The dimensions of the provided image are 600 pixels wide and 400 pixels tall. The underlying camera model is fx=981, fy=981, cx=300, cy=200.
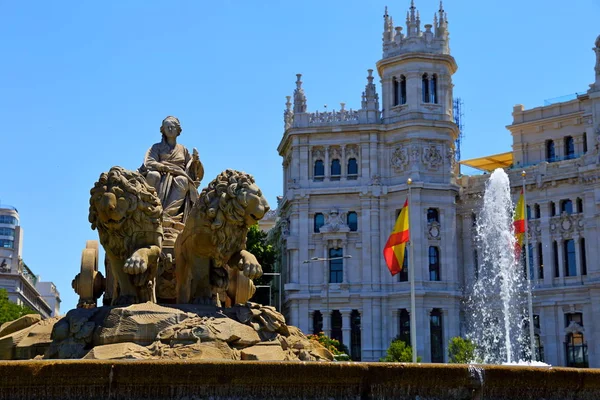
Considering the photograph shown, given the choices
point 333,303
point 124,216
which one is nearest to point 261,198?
point 124,216

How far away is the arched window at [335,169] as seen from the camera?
240 ft

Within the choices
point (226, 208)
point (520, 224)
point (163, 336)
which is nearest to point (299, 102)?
point (520, 224)

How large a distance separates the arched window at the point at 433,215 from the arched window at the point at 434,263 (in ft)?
6.48

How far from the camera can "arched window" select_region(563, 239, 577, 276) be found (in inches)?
2675

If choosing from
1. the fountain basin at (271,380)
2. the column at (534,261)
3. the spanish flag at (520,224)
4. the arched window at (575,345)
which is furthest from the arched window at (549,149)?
the fountain basin at (271,380)

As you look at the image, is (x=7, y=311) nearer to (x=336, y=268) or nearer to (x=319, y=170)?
(x=336, y=268)

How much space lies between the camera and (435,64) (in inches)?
2849

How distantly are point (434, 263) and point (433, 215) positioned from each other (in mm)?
3501

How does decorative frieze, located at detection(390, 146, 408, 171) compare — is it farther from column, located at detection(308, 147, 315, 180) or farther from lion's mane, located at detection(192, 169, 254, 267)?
lion's mane, located at detection(192, 169, 254, 267)

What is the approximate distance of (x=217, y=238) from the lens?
1256 cm

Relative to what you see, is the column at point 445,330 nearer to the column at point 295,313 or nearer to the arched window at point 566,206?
the column at point 295,313

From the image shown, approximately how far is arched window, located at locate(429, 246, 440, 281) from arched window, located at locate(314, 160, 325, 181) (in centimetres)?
977

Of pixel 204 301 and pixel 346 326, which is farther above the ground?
pixel 346 326

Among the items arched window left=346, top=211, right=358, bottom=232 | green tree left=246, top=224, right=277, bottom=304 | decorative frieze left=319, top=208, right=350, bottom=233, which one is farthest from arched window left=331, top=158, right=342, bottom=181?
green tree left=246, top=224, right=277, bottom=304
